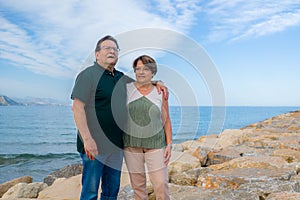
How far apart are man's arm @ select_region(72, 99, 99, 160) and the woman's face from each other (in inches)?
20.2

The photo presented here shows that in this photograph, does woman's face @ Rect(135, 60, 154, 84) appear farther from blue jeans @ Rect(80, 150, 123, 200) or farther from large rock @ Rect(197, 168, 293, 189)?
large rock @ Rect(197, 168, 293, 189)

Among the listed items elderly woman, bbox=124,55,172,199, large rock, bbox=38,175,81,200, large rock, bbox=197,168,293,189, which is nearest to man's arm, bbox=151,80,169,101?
elderly woman, bbox=124,55,172,199

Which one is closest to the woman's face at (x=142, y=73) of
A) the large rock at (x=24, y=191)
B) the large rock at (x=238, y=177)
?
the large rock at (x=238, y=177)

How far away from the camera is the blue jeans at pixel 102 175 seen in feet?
8.20

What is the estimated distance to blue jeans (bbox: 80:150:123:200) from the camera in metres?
2.50

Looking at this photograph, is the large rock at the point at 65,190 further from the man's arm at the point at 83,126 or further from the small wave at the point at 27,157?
the small wave at the point at 27,157

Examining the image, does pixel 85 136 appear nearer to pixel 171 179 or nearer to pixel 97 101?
pixel 97 101

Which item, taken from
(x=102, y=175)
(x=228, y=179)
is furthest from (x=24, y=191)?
(x=228, y=179)

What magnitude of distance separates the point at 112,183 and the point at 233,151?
3.38m

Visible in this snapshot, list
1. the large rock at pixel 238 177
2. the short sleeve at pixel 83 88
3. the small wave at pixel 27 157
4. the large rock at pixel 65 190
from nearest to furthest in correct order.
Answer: the short sleeve at pixel 83 88 < the large rock at pixel 238 177 < the large rock at pixel 65 190 < the small wave at pixel 27 157

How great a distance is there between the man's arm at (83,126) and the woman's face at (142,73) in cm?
51

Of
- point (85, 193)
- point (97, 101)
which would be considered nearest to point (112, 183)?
point (85, 193)

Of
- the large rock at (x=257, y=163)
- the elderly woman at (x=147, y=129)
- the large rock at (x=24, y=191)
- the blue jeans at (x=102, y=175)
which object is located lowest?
the large rock at (x=24, y=191)

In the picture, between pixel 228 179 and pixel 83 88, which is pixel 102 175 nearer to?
pixel 83 88
